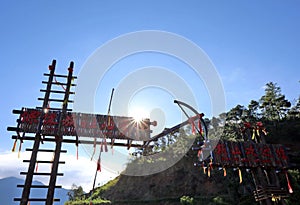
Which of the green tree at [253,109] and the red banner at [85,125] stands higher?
the green tree at [253,109]

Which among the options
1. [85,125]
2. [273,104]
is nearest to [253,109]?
[273,104]

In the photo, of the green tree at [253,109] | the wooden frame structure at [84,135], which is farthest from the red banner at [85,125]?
the green tree at [253,109]

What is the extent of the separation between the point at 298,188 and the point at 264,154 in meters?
12.4

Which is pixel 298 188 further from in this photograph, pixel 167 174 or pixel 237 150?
pixel 167 174

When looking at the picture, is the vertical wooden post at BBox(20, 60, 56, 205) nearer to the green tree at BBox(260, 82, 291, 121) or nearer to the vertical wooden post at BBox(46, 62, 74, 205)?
the vertical wooden post at BBox(46, 62, 74, 205)

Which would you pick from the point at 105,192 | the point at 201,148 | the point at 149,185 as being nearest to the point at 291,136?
the point at 149,185

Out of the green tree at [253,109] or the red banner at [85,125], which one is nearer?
the red banner at [85,125]

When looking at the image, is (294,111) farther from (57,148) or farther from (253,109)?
(57,148)

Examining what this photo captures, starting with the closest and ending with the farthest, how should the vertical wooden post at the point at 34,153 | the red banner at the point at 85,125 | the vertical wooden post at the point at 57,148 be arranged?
the vertical wooden post at the point at 34,153 < the vertical wooden post at the point at 57,148 < the red banner at the point at 85,125

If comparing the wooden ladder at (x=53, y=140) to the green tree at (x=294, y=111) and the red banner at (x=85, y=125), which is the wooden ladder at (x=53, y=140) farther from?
the green tree at (x=294, y=111)

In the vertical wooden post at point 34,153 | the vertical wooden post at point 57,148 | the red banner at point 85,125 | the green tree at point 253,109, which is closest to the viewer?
the vertical wooden post at point 34,153

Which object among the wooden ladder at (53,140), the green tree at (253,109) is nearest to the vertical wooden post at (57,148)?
the wooden ladder at (53,140)

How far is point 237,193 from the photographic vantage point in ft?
76.2

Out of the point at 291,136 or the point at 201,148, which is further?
the point at 291,136
